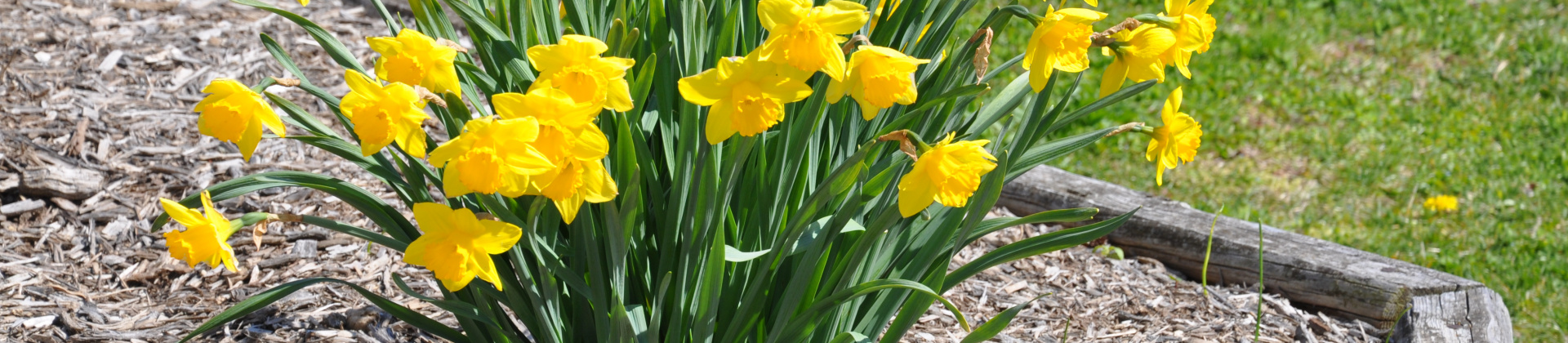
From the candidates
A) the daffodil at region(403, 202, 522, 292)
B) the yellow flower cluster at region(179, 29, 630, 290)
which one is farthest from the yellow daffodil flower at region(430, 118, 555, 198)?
the daffodil at region(403, 202, 522, 292)

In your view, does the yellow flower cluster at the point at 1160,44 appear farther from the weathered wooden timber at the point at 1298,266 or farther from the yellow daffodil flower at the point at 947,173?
the weathered wooden timber at the point at 1298,266

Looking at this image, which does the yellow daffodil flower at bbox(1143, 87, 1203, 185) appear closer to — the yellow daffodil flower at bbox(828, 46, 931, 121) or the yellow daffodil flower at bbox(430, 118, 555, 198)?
the yellow daffodil flower at bbox(828, 46, 931, 121)

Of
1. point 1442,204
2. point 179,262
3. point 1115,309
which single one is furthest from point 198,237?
point 1442,204

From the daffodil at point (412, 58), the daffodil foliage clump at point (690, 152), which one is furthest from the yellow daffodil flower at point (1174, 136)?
the daffodil at point (412, 58)

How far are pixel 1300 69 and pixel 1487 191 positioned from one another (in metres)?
0.98

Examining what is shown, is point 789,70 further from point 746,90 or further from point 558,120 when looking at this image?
point 558,120

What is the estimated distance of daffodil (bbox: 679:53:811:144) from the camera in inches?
37.6

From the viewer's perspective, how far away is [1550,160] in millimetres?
3545

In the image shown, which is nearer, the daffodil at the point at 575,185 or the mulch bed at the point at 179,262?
the daffodil at the point at 575,185

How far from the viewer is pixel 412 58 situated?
3.35ft

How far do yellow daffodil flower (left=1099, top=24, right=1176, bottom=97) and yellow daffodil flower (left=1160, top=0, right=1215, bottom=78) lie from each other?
0.01m

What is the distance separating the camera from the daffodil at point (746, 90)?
0.96 meters

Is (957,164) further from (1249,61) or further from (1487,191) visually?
(1249,61)

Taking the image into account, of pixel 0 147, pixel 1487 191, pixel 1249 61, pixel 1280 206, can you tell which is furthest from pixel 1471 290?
pixel 0 147
